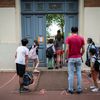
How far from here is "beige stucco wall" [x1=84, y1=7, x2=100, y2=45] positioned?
16781mm

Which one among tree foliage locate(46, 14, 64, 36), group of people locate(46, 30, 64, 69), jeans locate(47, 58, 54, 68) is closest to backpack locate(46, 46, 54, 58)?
group of people locate(46, 30, 64, 69)

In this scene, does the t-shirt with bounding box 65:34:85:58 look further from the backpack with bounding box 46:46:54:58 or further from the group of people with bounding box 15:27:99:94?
the backpack with bounding box 46:46:54:58

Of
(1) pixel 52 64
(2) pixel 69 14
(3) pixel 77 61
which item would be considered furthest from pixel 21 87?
(2) pixel 69 14

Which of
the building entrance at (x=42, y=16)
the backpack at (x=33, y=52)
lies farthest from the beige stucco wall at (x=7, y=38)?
the backpack at (x=33, y=52)

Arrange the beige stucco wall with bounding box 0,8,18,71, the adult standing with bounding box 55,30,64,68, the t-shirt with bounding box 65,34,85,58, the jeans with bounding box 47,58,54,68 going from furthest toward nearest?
the adult standing with bounding box 55,30,64,68 < the jeans with bounding box 47,58,54,68 < the beige stucco wall with bounding box 0,8,18,71 < the t-shirt with bounding box 65,34,85,58


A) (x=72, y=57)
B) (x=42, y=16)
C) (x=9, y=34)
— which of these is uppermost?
(x=42, y=16)

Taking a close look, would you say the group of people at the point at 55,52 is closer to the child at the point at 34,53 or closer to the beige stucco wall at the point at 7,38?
the child at the point at 34,53

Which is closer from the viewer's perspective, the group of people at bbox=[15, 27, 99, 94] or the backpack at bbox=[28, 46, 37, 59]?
the group of people at bbox=[15, 27, 99, 94]

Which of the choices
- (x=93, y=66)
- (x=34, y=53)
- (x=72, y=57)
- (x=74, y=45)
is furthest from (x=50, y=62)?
(x=74, y=45)

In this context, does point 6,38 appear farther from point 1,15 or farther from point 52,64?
point 52,64

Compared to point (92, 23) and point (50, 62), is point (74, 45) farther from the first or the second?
point (50, 62)

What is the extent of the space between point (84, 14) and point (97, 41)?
55.7 inches

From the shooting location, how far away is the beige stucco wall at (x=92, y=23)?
55.1ft

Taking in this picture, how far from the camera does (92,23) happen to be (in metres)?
16.8
